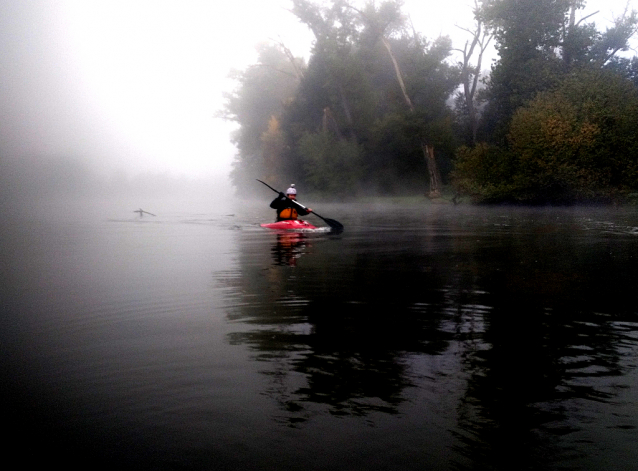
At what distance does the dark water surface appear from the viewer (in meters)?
4.07

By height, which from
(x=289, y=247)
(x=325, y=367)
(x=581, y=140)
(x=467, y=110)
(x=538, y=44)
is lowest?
(x=325, y=367)

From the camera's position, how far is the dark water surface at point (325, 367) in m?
4.07

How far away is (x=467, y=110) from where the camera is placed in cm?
5159

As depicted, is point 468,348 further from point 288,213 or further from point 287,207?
point 288,213

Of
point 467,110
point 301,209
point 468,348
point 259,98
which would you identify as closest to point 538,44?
point 467,110

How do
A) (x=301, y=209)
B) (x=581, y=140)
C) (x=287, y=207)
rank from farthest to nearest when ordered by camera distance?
(x=581, y=140) < (x=301, y=209) < (x=287, y=207)

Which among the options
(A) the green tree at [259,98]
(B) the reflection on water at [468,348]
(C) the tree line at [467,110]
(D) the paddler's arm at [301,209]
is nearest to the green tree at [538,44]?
(C) the tree line at [467,110]

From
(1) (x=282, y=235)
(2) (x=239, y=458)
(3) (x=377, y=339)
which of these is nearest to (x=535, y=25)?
(1) (x=282, y=235)

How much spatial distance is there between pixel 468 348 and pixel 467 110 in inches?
1877

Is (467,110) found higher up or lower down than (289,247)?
higher up

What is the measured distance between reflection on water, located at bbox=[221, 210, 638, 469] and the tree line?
27413mm

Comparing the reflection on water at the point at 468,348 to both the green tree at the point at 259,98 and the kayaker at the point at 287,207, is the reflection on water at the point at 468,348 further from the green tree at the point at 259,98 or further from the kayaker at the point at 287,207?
the green tree at the point at 259,98

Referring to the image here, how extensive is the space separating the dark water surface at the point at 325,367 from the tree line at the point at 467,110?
28692mm

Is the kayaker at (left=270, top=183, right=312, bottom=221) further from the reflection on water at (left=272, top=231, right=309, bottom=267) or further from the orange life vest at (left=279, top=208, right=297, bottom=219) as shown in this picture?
the reflection on water at (left=272, top=231, right=309, bottom=267)
